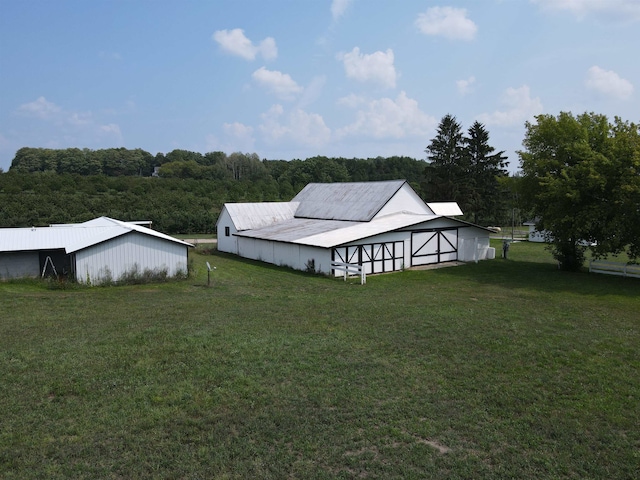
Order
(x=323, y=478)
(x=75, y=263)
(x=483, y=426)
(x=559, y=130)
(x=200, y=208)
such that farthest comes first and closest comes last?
(x=200, y=208), (x=559, y=130), (x=75, y=263), (x=483, y=426), (x=323, y=478)

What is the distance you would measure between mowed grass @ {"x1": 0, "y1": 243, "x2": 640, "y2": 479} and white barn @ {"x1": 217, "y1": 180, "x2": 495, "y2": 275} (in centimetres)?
901

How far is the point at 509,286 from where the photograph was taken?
22125mm

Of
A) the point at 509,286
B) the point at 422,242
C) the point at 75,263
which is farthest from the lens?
the point at 422,242

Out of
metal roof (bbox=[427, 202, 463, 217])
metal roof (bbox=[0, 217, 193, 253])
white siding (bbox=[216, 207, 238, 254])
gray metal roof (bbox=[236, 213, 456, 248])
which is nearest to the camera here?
metal roof (bbox=[0, 217, 193, 253])

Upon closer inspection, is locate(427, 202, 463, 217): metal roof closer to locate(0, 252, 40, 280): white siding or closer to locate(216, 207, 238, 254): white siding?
locate(216, 207, 238, 254): white siding

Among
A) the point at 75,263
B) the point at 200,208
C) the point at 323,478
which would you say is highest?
the point at 200,208

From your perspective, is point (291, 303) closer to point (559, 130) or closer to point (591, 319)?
point (591, 319)

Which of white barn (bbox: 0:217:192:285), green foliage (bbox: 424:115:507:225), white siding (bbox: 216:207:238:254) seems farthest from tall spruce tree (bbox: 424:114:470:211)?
white barn (bbox: 0:217:192:285)

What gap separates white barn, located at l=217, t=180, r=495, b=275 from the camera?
25.7 meters

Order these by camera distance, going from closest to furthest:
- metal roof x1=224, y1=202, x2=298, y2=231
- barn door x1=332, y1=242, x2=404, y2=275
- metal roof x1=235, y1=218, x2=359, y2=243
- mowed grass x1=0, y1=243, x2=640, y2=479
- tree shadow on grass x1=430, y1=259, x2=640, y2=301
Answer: mowed grass x1=0, y1=243, x2=640, y2=479
tree shadow on grass x1=430, y1=259, x2=640, y2=301
barn door x1=332, y1=242, x2=404, y2=275
metal roof x1=235, y1=218, x2=359, y2=243
metal roof x1=224, y1=202, x2=298, y2=231

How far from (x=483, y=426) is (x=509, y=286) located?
15506 mm

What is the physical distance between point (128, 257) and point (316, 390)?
14.5 metres

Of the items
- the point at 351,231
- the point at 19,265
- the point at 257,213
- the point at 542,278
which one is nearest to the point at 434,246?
the point at 351,231

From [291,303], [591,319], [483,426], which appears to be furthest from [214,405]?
[591,319]
